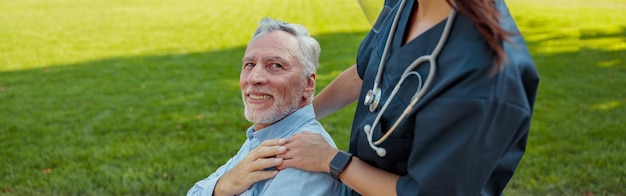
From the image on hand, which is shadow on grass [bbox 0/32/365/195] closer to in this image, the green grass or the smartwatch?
the green grass

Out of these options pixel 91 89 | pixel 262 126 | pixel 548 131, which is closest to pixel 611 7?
pixel 548 131

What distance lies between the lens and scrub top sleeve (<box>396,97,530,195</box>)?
1.35 metres

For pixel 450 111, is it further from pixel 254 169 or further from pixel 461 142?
pixel 254 169

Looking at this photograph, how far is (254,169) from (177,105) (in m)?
4.52

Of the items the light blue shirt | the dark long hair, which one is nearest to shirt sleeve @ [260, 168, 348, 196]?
the light blue shirt

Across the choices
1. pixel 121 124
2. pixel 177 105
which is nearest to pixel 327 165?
pixel 121 124

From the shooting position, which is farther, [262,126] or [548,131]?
[548,131]

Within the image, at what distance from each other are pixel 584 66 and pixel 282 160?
6360 mm

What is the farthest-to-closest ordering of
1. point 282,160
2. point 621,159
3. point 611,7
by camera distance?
point 611,7 < point 621,159 < point 282,160

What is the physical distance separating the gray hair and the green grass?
2207 millimetres

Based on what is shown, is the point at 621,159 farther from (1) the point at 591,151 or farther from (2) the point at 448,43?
(2) the point at 448,43

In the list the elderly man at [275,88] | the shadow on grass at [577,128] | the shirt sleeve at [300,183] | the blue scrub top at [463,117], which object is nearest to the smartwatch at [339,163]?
the blue scrub top at [463,117]

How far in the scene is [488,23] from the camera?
52.7 inches

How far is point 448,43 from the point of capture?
1447 millimetres
